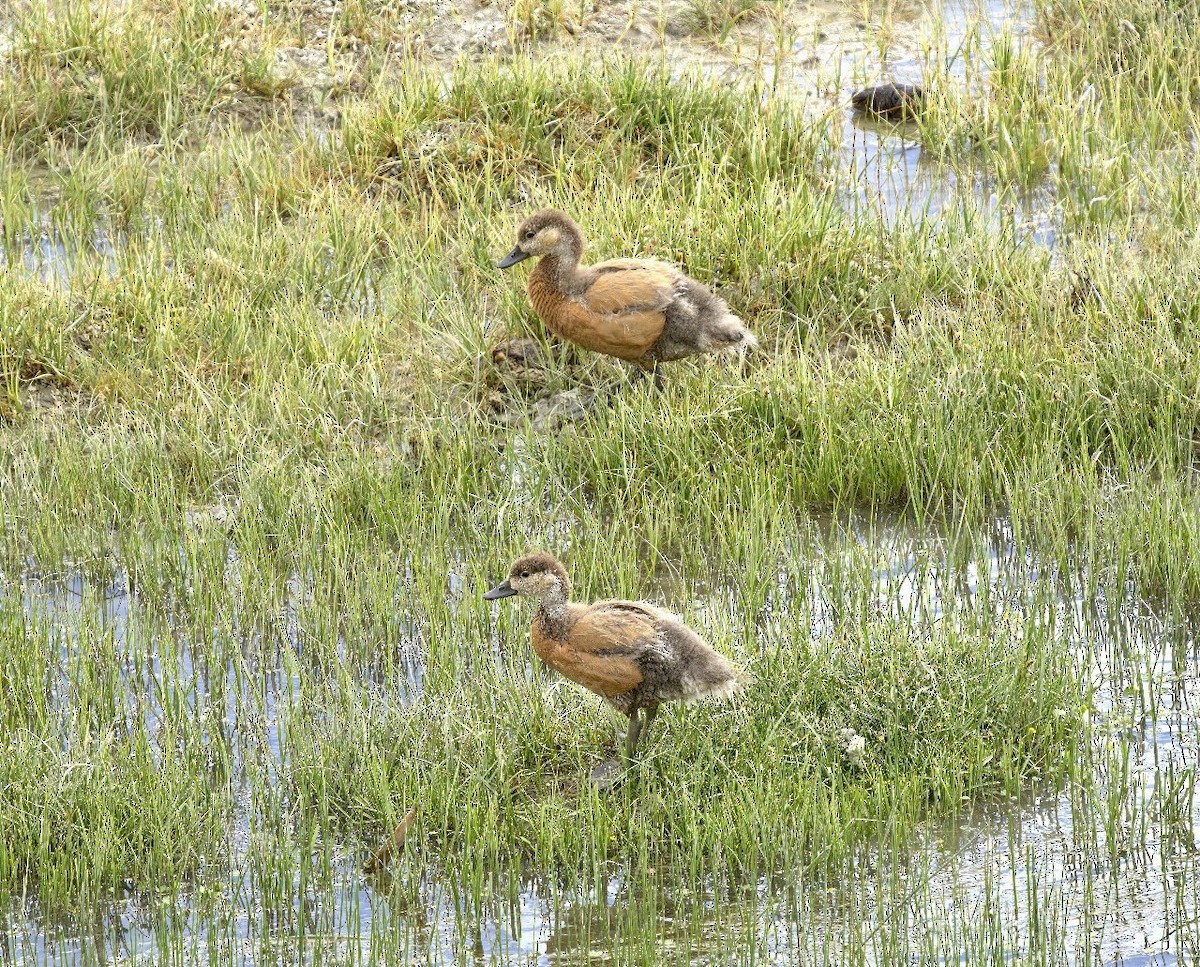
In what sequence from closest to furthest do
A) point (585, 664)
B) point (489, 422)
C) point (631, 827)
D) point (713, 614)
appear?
point (631, 827), point (585, 664), point (713, 614), point (489, 422)

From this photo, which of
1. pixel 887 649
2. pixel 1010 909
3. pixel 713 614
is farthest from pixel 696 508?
pixel 1010 909

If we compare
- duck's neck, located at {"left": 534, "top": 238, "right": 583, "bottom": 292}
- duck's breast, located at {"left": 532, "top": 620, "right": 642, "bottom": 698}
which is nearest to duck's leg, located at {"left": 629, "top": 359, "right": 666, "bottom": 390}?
duck's neck, located at {"left": 534, "top": 238, "right": 583, "bottom": 292}

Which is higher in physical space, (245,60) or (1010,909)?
(245,60)

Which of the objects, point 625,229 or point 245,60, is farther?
point 245,60

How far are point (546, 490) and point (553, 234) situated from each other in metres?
1.27

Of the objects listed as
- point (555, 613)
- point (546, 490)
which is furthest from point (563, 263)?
point (555, 613)

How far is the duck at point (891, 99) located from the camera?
10.6 metres

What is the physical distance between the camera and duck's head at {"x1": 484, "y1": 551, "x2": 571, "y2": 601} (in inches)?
243

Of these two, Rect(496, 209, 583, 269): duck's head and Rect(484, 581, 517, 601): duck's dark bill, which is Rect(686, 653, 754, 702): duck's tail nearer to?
Rect(484, 581, 517, 601): duck's dark bill

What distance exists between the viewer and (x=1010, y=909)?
204 inches

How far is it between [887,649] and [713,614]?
0.78m

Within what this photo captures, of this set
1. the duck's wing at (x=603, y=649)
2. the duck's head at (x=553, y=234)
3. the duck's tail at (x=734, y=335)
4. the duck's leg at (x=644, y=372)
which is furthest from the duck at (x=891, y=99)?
the duck's wing at (x=603, y=649)

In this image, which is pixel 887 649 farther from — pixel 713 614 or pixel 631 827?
pixel 631 827

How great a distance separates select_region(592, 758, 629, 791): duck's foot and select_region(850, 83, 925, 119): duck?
574 cm
